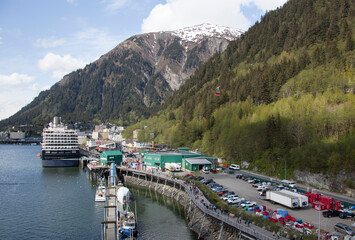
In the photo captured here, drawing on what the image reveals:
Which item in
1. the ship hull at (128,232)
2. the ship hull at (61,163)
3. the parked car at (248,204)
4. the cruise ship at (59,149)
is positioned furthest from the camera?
the cruise ship at (59,149)

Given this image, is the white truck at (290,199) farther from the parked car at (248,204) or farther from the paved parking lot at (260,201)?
the parked car at (248,204)

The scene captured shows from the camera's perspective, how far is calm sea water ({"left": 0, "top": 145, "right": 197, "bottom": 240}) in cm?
3282

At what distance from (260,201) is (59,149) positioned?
2853 inches

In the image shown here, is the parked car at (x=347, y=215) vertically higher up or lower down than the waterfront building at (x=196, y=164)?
lower down

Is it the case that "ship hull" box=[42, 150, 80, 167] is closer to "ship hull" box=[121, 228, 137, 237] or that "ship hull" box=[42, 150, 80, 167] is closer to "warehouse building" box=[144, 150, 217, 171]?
"warehouse building" box=[144, 150, 217, 171]

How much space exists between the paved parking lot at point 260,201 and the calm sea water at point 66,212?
8.56 metres

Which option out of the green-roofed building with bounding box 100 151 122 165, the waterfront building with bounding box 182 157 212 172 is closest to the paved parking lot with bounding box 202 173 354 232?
the waterfront building with bounding box 182 157 212 172

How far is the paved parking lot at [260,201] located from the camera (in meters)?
28.0

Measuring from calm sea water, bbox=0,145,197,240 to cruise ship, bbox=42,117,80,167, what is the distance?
24922 mm

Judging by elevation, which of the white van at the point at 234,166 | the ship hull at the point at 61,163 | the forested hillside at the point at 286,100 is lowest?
the ship hull at the point at 61,163

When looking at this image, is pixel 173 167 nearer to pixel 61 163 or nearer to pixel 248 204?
pixel 248 204

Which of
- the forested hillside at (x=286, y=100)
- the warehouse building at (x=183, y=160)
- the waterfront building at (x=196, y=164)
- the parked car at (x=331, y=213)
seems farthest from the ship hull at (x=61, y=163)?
the parked car at (x=331, y=213)

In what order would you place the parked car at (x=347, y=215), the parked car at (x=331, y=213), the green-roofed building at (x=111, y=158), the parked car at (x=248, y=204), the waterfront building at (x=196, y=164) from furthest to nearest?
1. the green-roofed building at (x=111, y=158)
2. the waterfront building at (x=196, y=164)
3. the parked car at (x=248, y=204)
4. the parked car at (x=331, y=213)
5. the parked car at (x=347, y=215)

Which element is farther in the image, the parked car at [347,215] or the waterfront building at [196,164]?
the waterfront building at [196,164]
